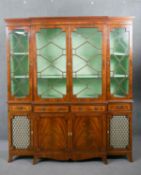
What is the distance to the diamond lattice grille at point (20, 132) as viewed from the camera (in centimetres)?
405

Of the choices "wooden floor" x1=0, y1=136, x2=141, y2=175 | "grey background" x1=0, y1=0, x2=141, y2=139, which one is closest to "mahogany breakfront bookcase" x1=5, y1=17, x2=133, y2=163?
"wooden floor" x1=0, y1=136, x2=141, y2=175

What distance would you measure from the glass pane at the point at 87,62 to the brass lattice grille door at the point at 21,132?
2.83ft

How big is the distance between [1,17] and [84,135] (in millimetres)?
2630

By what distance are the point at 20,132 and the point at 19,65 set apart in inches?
39.2

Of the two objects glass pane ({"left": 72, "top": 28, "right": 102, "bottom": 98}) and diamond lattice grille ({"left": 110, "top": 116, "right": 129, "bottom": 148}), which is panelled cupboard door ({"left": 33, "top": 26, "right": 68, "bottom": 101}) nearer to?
glass pane ({"left": 72, "top": 28, "right": 102, "bottom": 98})

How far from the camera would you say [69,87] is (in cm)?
392

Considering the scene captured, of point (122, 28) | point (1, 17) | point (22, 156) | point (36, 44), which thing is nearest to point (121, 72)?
point (122, 28)

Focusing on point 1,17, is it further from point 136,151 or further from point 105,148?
point 136,151

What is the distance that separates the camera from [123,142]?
407 cm

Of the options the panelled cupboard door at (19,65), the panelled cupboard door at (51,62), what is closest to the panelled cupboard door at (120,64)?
the panelled cupboard door at (51,62)

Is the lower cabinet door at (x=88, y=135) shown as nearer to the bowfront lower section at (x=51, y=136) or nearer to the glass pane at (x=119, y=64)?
the bowfront lower section at (x=51, y=136)

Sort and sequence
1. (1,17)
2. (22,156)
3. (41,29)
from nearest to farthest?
1. (41,29)
2. (22,156)
3. (1,17)

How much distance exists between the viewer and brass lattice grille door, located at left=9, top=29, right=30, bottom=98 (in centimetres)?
402

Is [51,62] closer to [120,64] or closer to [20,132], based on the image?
[120,64]
